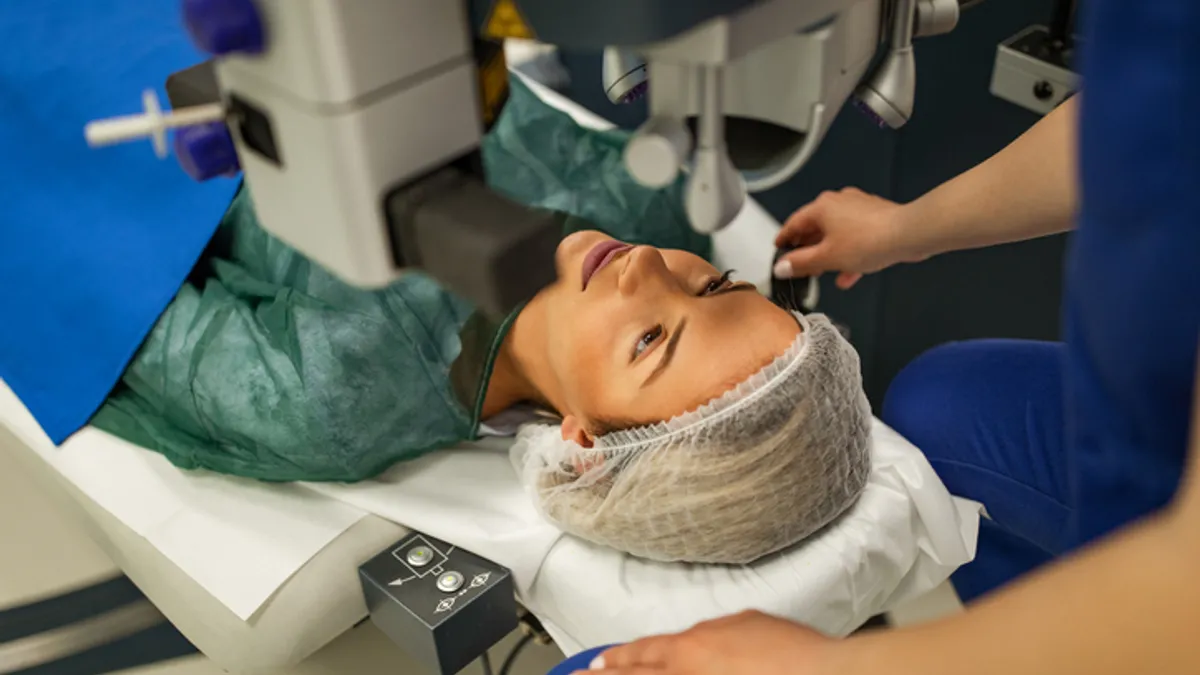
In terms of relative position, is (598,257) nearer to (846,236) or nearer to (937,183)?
(846,236)

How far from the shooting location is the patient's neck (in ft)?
4.16

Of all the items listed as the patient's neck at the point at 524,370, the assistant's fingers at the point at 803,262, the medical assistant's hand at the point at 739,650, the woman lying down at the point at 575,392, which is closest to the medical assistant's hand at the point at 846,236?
the assistant's fingers at the point at 803,262

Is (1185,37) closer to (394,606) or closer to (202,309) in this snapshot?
(394,606)

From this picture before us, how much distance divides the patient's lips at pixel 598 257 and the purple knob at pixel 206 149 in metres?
0.60

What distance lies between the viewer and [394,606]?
1058mm

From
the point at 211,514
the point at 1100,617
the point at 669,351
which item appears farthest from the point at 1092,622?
the point at 211,514

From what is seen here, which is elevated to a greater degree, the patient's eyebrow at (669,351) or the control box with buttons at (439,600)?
the patient's eyebrow at (669,351)

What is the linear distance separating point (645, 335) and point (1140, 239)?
2.31ft

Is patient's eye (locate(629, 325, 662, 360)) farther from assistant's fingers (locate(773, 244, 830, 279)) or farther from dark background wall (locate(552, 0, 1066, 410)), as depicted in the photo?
dark background wall (locate(552, 0, 1066, 410))

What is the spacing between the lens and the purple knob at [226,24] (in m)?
0.52

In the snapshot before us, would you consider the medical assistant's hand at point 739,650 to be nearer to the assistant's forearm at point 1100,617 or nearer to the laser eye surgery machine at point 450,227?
the assistant's forearm at point 1100,617

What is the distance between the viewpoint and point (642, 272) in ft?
3.84

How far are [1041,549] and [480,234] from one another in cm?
108

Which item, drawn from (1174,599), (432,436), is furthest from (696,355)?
(1174,599)
